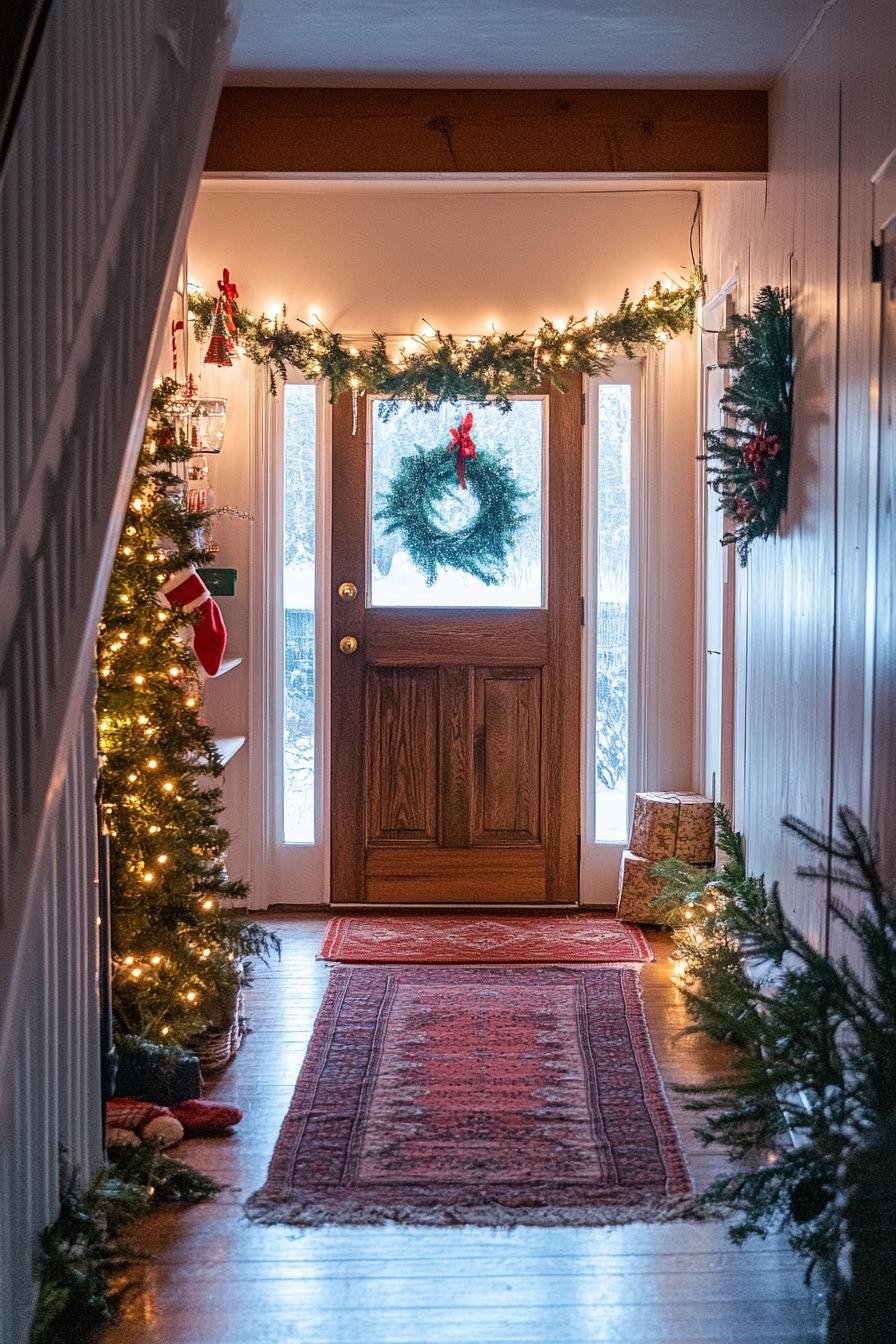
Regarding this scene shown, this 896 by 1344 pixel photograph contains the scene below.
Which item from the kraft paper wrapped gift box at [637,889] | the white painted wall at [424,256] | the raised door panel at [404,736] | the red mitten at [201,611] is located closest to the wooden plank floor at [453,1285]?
the red mitten at [201,611]

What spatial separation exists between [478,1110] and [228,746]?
2076 mm

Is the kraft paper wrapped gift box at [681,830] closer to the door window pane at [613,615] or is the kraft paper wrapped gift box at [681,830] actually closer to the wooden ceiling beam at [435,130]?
the door window pane at [613,615]

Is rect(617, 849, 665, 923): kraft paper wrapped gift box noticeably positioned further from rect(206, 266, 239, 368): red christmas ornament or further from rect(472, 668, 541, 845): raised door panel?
rect(206, 266, 239, 368): red christmas ornament

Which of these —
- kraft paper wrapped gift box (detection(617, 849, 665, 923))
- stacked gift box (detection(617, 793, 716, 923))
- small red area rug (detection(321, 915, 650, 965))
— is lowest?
small red area rug (detection(321, 915, 650, 965))

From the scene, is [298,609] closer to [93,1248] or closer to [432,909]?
[432,909]

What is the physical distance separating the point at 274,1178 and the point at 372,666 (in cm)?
271

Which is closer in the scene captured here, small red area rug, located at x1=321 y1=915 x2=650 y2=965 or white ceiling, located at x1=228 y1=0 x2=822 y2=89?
white ceiling, located at x1=228 y1=0 x2=822 y2=89

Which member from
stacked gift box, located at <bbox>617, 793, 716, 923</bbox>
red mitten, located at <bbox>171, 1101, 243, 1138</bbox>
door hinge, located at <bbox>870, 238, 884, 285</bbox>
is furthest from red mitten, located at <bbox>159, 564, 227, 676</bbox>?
door hinge, located at <bbox>870, 238, 884, 285</bbox>

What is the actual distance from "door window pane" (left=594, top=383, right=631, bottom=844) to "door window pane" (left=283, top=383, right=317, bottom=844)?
1116 millimetres

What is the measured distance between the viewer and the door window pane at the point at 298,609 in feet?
18.7

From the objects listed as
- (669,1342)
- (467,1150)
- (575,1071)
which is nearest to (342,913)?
(575,1071)

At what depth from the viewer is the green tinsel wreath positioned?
5.65 meters

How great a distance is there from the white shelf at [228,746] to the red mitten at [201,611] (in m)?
0.67

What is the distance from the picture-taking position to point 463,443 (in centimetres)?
562
